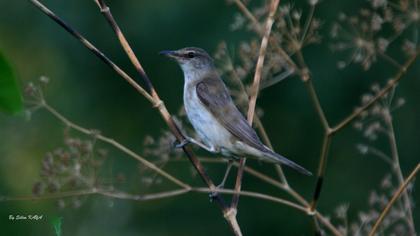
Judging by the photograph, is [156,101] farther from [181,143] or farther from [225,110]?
[225,110]

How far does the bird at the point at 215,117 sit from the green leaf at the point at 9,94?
112 inches

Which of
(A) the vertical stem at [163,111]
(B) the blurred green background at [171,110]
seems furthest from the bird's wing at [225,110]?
(B) the blurred green background at [171,110]

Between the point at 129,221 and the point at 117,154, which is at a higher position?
the point at 117,154

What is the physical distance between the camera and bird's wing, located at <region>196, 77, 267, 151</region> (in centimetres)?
486

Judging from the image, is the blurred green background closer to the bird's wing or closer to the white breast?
the bird's wing

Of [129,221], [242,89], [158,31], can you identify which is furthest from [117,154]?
[242,89]

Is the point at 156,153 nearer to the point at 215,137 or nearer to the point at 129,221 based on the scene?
the point at 215,137

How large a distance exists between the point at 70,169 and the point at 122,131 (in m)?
6.94

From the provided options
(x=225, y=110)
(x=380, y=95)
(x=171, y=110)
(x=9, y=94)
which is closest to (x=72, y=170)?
(x=380, y=95)

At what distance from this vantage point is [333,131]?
3.62 m

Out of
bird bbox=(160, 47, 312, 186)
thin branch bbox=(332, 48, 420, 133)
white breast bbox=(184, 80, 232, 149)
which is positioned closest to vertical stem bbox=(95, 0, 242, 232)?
thin branch bbox=(332, 48, 420, 133)

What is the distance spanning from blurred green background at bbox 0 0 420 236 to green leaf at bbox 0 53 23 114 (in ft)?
22.3

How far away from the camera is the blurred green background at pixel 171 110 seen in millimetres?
9148

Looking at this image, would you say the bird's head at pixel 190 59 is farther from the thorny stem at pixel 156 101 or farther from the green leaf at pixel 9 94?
the green leaf at pixel 9 94
